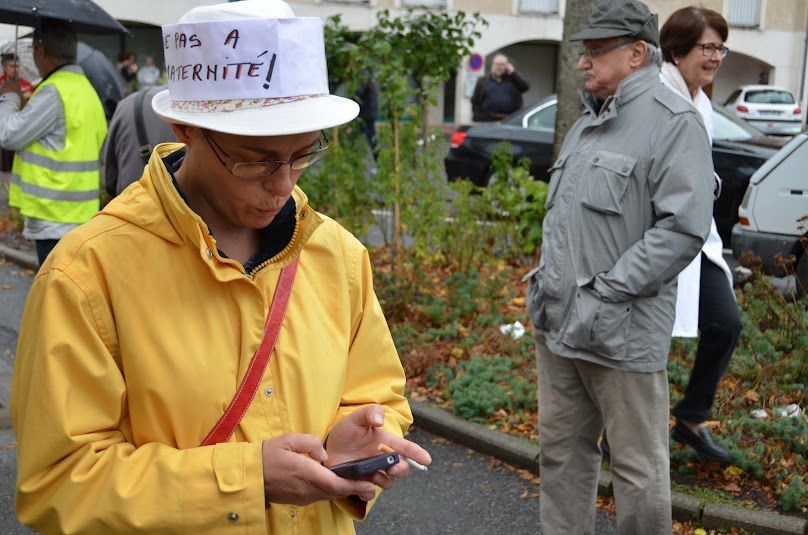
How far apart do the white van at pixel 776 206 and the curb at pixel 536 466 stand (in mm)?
3505

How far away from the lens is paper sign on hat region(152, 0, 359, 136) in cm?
181

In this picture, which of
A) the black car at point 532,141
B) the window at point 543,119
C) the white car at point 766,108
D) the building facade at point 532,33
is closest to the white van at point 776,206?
the black car at point 532,141

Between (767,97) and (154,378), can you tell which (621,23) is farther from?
(767,97)

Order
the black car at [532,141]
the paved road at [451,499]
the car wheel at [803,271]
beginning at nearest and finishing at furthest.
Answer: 1. the paved road at [451,499]
2. the car wheel at [803,271]
3. the black car at [532,141]

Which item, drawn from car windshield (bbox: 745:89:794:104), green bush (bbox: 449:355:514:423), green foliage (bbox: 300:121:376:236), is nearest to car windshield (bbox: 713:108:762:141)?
green foliage (bbox: 300:121:376:236)

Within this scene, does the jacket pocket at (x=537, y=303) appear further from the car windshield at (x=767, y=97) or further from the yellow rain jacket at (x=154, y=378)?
the car windshield at (x=767, y=97)

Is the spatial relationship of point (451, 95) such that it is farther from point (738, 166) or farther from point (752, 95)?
point (738, 166)

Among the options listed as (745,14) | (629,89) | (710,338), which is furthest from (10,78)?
(745,14)

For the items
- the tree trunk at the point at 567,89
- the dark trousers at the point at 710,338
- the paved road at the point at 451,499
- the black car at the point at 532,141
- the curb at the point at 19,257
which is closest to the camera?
the dark trousers at the point at 710,338

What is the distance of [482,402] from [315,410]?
3.88 meters

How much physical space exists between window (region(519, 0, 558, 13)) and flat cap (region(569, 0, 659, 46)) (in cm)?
3279

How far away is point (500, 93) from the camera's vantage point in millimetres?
17766

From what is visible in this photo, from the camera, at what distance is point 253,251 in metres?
2.02

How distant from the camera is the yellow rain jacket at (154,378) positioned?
1713 millimetres
